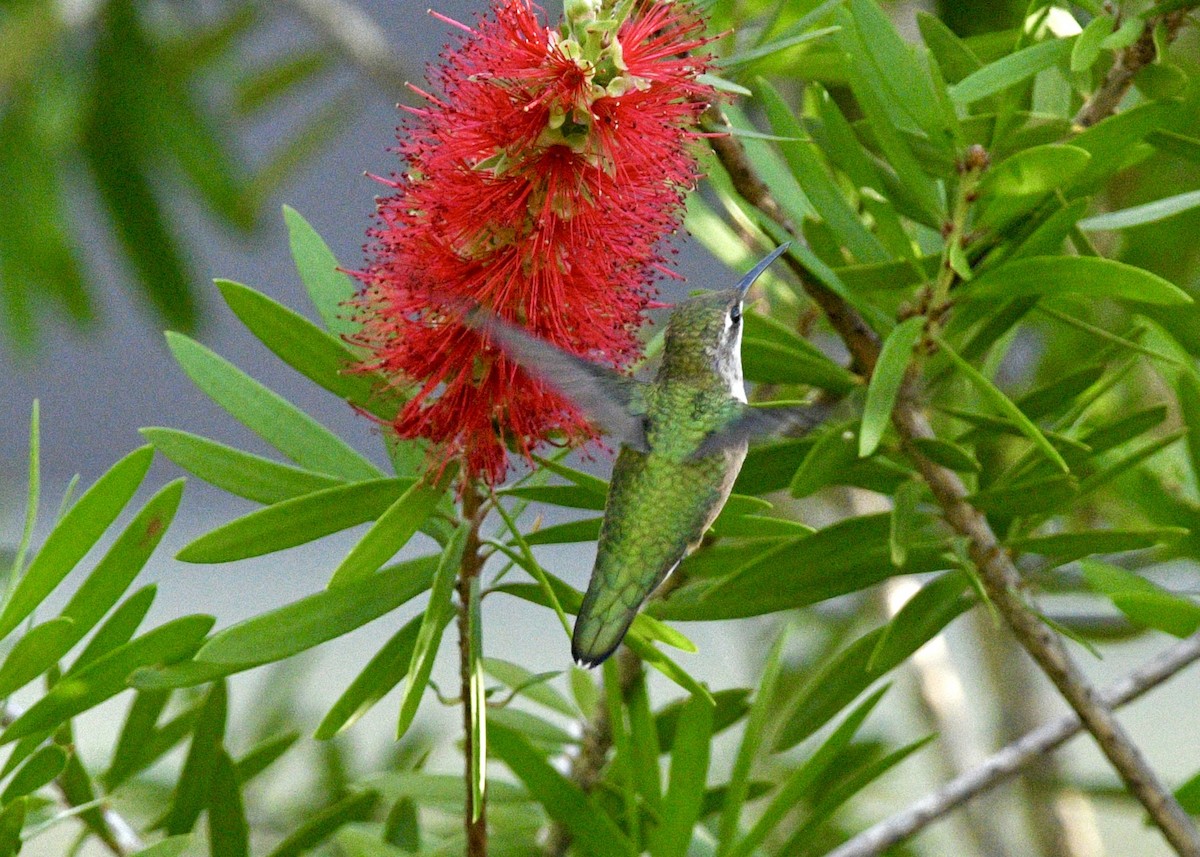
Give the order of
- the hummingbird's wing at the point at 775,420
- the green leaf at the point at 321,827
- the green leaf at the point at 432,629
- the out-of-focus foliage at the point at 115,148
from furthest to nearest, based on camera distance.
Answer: the out-of-focus foliage at the point at 115,148, the green leaf at the point at 321,827, the hummingbird's wing at the point at 775,420, the green leaf at the point at 432,629

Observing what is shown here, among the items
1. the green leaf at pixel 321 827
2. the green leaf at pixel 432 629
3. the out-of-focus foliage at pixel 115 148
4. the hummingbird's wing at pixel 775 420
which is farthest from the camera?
the out-of-focus foliage at pixel 115 148

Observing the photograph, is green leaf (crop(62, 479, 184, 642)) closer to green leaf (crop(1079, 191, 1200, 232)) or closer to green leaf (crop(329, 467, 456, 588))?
green leaf (crop(329, 467, 456, 588))

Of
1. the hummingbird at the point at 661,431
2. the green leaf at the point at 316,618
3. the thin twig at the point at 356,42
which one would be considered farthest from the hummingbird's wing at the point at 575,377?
the thin twig at the point at 356,42

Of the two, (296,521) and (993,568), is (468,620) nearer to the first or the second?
(296,521)

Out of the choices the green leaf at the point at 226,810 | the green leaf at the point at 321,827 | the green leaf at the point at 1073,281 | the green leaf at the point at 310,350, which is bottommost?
the green leaf at the point at 321,827

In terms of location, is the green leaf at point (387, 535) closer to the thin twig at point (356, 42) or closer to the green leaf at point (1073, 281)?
the green leaf at point (1073, 281)

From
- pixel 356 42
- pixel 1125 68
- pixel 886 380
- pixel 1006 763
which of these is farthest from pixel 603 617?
pixel 356 42

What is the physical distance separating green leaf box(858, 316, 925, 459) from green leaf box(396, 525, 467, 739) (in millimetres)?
184

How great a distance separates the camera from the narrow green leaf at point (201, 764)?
712 millimetres

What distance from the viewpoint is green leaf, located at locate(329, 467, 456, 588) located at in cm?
55

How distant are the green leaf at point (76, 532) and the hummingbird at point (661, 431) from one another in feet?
0.53

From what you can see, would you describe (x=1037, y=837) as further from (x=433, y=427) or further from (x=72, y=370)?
(x=72, y=370)

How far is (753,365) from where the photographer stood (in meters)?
0.71

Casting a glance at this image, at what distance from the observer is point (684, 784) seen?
0.71 meters
